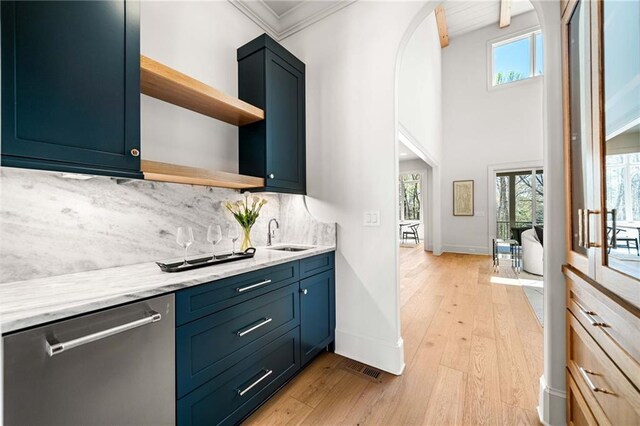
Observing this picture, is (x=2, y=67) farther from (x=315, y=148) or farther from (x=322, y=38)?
(x=322, y=38)

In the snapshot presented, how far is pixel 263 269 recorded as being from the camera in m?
1.62

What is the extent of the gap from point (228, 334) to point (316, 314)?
0.86 metres

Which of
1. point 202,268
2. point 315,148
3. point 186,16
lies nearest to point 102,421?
point 202,268

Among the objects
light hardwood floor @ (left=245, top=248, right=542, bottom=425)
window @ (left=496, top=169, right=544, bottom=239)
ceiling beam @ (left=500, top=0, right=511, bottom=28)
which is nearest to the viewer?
light hardwood floor @ (left=245, top=248, right=542, bottom=425)

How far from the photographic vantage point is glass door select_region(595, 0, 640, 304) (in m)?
0.85

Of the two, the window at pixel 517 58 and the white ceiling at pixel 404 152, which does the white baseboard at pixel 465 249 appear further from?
the window at pixel 517 58

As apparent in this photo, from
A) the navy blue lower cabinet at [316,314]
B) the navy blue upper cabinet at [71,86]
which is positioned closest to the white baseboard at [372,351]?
the navy blue lower cabinet at [316,314]

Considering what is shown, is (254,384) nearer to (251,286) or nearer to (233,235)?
(251,286)

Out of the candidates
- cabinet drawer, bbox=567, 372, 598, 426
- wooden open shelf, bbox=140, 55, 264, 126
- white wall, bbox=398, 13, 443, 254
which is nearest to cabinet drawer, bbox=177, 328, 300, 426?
cabinet drawer, bbox=567, 372, 598, 426

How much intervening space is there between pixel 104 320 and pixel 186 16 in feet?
Answer: 6.99

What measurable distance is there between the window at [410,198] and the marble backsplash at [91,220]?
8.61 metres

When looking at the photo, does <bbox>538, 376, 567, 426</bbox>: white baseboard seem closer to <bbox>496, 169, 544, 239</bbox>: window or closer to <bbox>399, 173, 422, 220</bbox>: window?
<bbox>496, 169, 544, 239</bbox>: window

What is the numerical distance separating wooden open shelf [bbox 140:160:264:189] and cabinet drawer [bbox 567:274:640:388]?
196 centimetres

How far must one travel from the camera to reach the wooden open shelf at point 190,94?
148 cm
